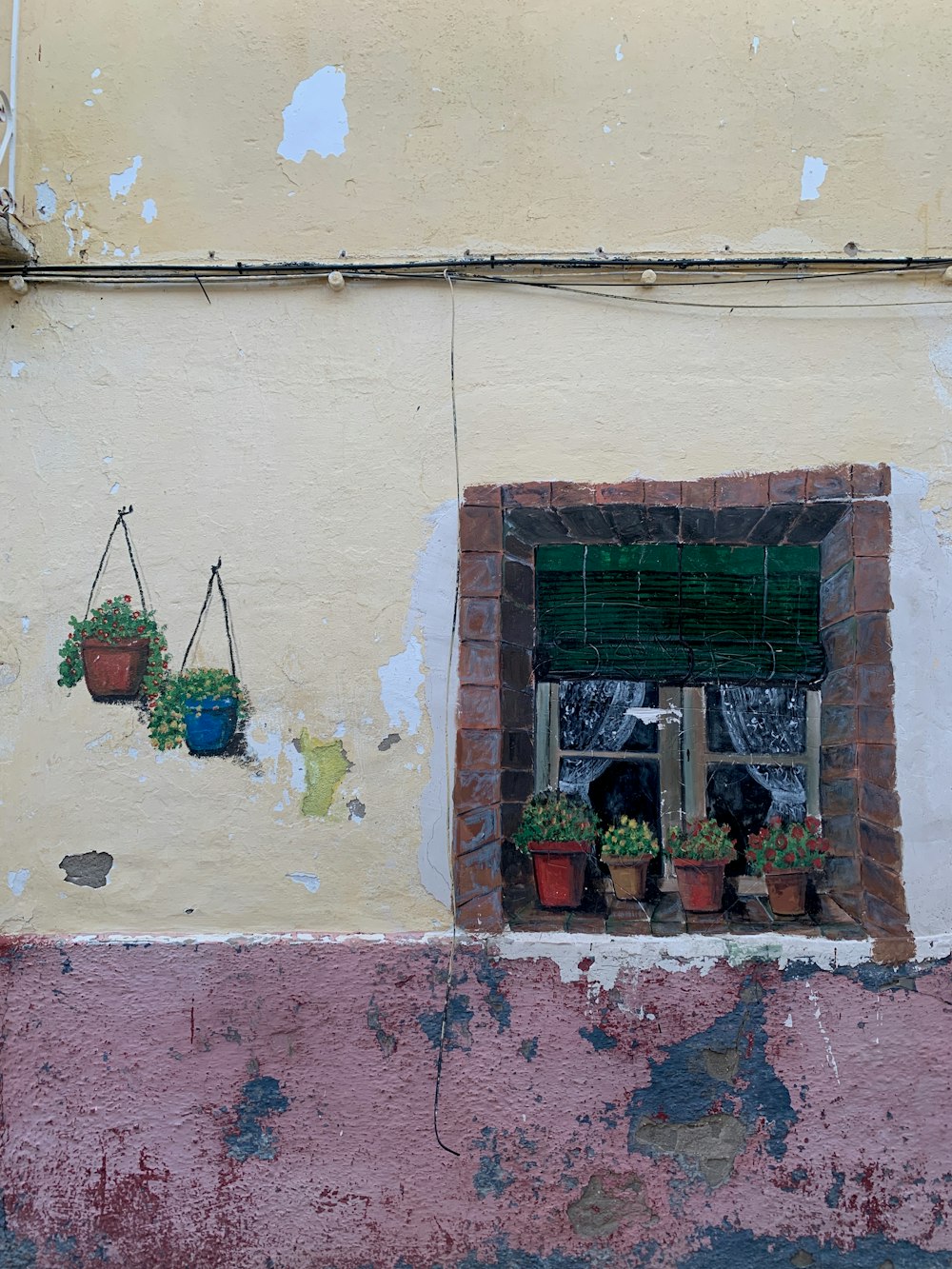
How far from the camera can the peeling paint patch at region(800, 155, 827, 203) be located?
3236 mm

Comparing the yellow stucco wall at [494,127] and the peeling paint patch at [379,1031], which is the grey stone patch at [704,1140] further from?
the yellow stucco wall at [494,127]

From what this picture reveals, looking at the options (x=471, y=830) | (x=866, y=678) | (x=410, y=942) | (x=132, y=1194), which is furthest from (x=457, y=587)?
(x=132, y=1194)

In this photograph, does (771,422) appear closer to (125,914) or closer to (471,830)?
(471,830)

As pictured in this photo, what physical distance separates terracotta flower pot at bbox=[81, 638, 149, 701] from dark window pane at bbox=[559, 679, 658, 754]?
5.50ft

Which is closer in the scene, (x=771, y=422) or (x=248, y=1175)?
(x=248, y=1175)

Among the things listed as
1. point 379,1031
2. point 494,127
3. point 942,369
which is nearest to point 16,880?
point 379,1031

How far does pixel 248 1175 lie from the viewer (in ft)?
9.71

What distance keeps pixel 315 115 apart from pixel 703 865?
3.26m

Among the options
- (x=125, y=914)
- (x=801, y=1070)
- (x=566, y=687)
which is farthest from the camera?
(x=566, y=687)

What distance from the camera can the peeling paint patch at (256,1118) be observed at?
2969 millimetres

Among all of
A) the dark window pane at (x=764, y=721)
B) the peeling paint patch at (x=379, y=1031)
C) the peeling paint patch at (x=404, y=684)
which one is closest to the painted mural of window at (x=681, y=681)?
the dark window pane at (x=764, y=721)

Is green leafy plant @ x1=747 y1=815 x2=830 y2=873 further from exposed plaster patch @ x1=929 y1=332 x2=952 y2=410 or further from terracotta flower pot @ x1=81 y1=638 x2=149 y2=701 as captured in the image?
terracotta flower pot @ x1=81 y1=638 x2=149 y2=701

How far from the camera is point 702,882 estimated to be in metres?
3.11

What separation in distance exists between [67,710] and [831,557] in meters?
3.00
